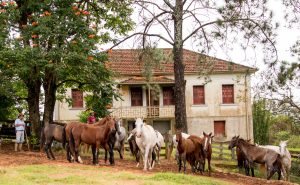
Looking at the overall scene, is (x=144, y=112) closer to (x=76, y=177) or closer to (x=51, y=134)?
(x=51, y=134)

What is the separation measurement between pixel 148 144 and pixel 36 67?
8.02 m

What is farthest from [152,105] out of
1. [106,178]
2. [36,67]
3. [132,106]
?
[106,178]

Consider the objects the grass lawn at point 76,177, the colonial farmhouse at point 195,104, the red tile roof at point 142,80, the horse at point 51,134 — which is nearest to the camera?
the grass lawn at point 76,177

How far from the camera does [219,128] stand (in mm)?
41375

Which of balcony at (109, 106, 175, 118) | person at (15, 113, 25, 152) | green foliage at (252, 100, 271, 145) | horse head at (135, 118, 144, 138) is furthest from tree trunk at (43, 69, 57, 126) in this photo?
green foliage at (252, 100, 271, 145)

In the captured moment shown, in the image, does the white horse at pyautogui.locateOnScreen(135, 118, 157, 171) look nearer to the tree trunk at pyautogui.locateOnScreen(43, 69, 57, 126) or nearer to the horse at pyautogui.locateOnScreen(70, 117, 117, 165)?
the horse at pyautogui.locateOnScreen(70, 117, 117, 165)

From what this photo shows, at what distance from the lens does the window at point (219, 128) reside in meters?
41.0

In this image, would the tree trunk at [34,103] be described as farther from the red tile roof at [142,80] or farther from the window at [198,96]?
the window at [198,96]

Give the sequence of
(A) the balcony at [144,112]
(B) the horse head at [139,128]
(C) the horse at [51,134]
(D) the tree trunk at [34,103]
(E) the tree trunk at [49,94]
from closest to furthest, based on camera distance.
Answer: (B) the horse head at [139,128]
(C) the horse at [51,134]
(E) the tree trunk at [49,94]
(D) the tree trunk at [34,103]
(A) the balcony at [144,112]

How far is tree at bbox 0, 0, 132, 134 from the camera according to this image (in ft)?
70.1

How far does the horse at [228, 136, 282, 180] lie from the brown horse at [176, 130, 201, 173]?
3.05 meters

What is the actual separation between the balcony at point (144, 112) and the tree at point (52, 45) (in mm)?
14573

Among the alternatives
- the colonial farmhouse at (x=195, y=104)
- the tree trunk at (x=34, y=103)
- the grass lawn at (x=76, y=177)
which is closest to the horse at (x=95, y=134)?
the grass lawn at (x=76, y=177)

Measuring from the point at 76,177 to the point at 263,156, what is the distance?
8763 millimetres
